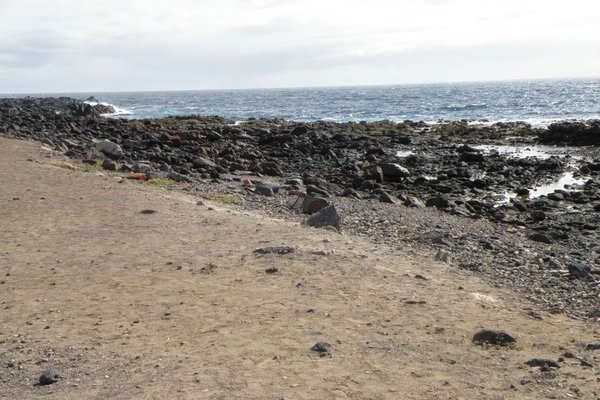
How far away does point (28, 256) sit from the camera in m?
10.6

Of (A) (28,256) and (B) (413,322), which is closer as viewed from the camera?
(B) (413,322)

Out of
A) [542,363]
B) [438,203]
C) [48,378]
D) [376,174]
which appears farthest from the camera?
[376,174]

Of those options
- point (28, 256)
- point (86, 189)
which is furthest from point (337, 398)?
point (86, 189)

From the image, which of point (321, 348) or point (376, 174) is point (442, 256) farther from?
point (376, 174)

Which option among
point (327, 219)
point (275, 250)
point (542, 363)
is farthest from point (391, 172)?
point (542, 363)

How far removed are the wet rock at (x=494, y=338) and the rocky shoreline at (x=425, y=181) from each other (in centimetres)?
148

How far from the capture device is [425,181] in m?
23.4

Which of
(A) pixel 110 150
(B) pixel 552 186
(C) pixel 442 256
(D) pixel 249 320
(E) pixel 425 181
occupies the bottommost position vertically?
(B) pixel 552 186

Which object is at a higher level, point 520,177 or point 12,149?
point 12,149

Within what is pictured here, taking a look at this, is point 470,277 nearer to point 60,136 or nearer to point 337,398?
point 337,398

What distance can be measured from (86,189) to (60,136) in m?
14.6

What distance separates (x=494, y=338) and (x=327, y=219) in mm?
5937

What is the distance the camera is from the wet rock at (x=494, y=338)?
23.7ft

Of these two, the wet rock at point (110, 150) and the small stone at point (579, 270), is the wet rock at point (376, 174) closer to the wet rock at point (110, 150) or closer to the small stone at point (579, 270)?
the wet rock at point (110, 150)
